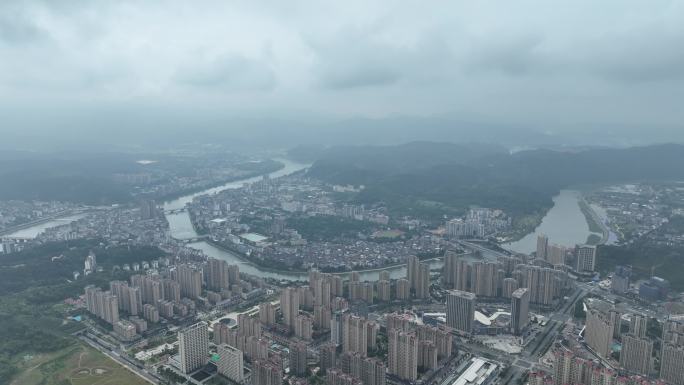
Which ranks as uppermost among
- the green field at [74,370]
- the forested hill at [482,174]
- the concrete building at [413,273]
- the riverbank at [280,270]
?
the forested hill at [482,174]

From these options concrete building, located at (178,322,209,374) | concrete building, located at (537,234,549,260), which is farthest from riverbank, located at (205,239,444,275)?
concrete building, located at (178,322,209,374)

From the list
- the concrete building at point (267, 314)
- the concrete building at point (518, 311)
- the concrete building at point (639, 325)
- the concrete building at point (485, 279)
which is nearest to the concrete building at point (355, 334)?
the concrete building at point (267, 314)

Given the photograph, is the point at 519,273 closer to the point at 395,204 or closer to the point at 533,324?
the point at 533,324

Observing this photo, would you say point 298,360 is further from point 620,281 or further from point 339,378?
point 620,281

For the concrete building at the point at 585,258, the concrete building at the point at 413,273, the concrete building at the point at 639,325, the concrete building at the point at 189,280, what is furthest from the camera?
the concrete building at the point at 585,258

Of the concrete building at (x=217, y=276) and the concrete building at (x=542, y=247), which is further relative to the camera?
the concrete building at (x=542, y=247)

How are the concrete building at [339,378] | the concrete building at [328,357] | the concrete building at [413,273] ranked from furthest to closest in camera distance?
the concrete building at [413,273] → the concrete building at [328,357] → the concrete building at [339,378]

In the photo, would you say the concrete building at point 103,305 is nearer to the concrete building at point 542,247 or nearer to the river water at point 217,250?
the river water at point 217,250

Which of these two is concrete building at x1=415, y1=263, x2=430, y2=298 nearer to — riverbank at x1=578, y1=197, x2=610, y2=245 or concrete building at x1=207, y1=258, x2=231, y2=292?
concrete building at x1=207, y1=258, x2=231, y2=292
